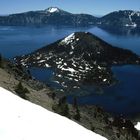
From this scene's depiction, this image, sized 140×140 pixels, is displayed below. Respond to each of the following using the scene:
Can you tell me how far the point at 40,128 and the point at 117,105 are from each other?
16011 centimetres

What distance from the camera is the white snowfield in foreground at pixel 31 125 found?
23544 millimetres

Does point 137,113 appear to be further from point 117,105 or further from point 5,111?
point 5,111

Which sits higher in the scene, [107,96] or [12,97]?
[12,97]

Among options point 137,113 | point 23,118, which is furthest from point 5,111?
point 137,113

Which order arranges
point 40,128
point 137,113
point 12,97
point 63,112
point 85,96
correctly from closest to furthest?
point 40,128
point 12,97
point 63,112
point 137,113
point 85,96

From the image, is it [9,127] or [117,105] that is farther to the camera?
[117,105]

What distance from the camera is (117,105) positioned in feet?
598

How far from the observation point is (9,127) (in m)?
23.7

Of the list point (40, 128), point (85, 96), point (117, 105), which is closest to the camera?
point (40, 128)

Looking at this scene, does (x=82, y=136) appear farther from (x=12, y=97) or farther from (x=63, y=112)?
(x=63, y=112)

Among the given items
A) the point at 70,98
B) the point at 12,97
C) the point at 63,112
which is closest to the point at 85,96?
the point at 70,98

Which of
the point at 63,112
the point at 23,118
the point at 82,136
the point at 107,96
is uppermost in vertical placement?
the point at 23,118

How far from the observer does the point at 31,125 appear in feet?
83.7

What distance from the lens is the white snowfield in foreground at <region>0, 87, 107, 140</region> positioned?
2354 cm
